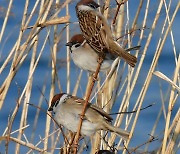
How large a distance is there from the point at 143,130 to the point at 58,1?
6.51 ft

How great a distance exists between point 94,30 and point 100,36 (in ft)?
0.19

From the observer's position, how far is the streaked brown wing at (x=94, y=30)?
2504mm

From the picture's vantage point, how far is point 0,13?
10.2 ft

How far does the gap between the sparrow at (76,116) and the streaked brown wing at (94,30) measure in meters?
0.26

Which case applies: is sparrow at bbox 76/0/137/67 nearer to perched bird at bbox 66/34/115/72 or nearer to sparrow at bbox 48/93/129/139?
perched bird at bbox 66/34/115/72

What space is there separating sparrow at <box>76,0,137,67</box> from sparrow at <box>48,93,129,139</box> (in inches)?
9.5

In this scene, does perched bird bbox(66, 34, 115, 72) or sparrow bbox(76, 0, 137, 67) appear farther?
perched bird bbox(66, 34, 115, 72)

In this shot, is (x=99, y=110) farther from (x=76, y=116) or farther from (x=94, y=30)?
(x=94, y=30)

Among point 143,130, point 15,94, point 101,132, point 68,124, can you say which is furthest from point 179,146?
point 15,94

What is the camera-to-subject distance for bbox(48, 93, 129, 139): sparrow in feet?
8.77

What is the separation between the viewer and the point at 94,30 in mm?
2566

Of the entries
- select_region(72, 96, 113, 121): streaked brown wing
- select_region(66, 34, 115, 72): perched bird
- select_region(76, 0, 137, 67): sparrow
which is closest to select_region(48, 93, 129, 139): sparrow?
select_region(72, 96, 113, 121): streaked brown wing

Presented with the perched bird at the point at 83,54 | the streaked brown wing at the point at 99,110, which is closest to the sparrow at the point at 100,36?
the perched bird at the point at 83,54

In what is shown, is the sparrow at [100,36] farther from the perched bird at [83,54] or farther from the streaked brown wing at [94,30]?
the perched bird at [83,54]
